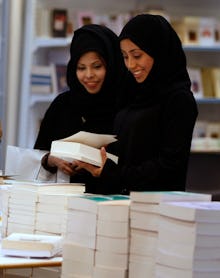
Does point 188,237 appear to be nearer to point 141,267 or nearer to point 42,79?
point 141,267

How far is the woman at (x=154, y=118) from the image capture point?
2.62 meters

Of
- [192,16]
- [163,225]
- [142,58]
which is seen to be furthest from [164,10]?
[163,225]

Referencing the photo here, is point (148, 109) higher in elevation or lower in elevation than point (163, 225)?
higher

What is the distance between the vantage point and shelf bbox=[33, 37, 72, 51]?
623 cm

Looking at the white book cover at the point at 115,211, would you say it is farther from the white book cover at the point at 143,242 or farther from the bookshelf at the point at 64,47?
the bookshelf at the point at 64,47

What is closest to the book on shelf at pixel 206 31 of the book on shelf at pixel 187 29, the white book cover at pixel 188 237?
the book on shelf at pixel 187 29

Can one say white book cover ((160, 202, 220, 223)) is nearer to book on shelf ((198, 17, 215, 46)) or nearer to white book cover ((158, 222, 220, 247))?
white book cover ((158, 222, 220, 247))

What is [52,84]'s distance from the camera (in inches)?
249

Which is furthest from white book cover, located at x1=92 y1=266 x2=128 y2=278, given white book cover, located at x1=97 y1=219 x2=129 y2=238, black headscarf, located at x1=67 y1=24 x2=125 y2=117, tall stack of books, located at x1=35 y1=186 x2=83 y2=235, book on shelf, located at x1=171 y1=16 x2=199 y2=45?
book on shelf, located at x1=171 y1=16 x2=199 y2=45

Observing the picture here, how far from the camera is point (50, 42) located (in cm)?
625

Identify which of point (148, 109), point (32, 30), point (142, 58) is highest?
point (32, 30)

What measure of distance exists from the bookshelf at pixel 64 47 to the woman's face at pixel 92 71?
300cm

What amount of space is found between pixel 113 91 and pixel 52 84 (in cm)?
306

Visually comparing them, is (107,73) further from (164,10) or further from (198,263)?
(164,10)
